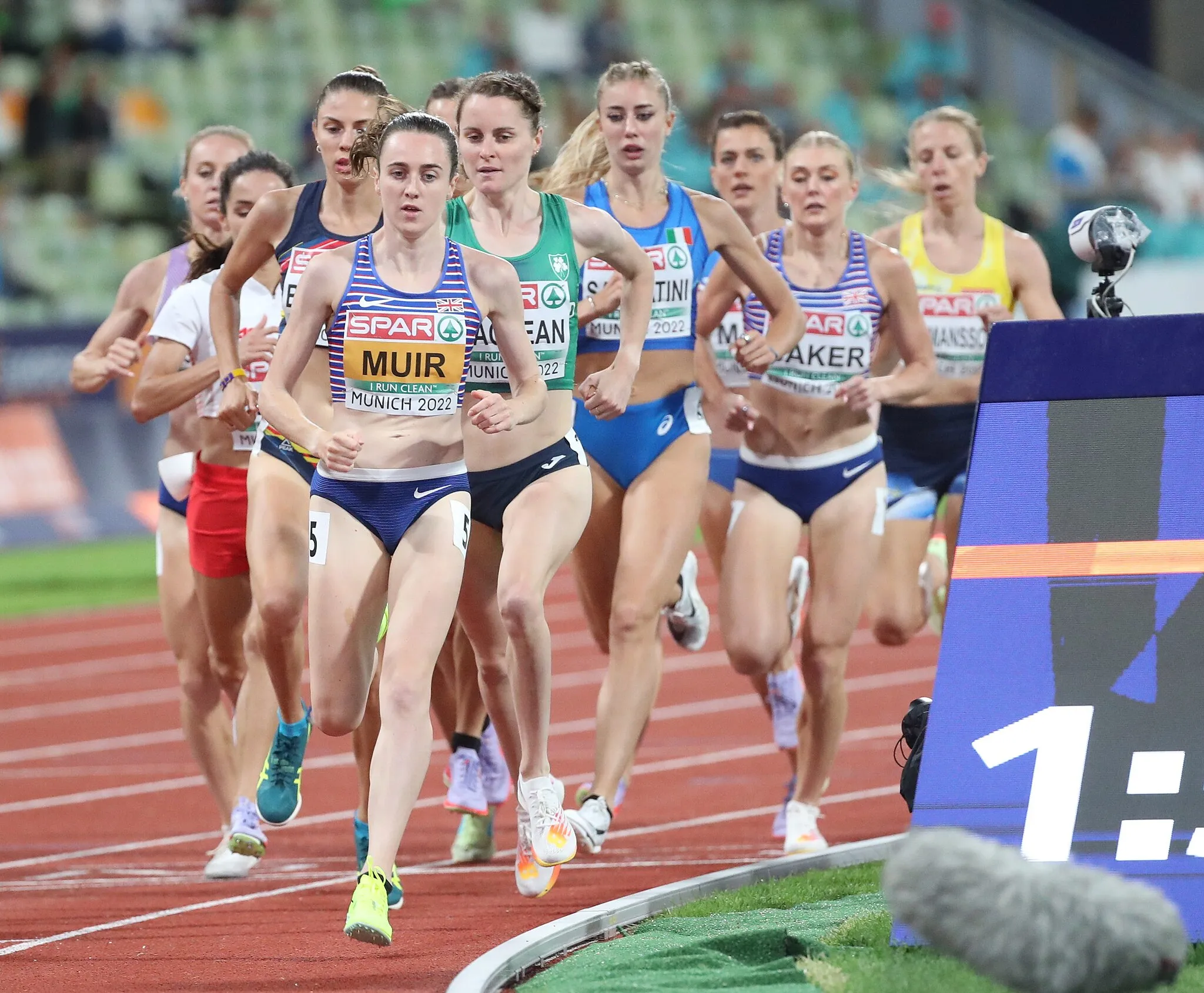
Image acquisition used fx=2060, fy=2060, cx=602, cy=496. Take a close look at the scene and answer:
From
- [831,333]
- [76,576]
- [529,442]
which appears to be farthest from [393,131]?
[76,576]

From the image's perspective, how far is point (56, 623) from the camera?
16359mm

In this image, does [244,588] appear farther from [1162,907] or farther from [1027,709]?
[1162,907]

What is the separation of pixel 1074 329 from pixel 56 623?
12513 mm

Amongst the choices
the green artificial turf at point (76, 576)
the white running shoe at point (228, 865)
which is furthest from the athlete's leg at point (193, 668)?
the green artificial turf at point (76, 576)

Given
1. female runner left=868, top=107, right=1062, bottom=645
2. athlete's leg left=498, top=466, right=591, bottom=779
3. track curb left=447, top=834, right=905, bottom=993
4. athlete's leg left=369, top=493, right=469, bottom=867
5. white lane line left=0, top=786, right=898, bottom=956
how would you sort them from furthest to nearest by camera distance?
female runner left=868, top=107, right=1062, bottom=645, white lane line left=0, top=786, right=898, bottom=956, athlete's leg left=498, top=466, right=591, bottom=779, athlete's leg left=369, top=493, right=469, bottom=867, track curb left=447, top=834, right=905, bottom=993

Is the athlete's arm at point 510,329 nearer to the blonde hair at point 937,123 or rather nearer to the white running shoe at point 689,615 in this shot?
the white running shoe at point 689,615

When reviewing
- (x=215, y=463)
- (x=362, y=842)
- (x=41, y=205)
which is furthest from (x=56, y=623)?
(x=362, y=842)

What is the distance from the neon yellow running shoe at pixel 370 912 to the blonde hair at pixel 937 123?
476 cm

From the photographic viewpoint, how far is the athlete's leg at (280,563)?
6.80 metres

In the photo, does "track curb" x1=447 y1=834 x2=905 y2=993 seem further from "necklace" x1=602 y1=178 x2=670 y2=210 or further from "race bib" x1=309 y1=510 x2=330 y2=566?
"necklace" x1=602 y1=178 x2=670 y2=210

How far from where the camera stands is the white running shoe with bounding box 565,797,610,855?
6.62 meters

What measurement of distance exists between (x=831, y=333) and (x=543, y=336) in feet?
5.64

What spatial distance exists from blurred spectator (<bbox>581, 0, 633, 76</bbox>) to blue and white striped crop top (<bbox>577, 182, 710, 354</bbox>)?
16843 millimetres

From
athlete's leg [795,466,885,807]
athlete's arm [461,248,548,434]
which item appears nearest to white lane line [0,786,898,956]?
athlete's leg [795,466,885,807]
